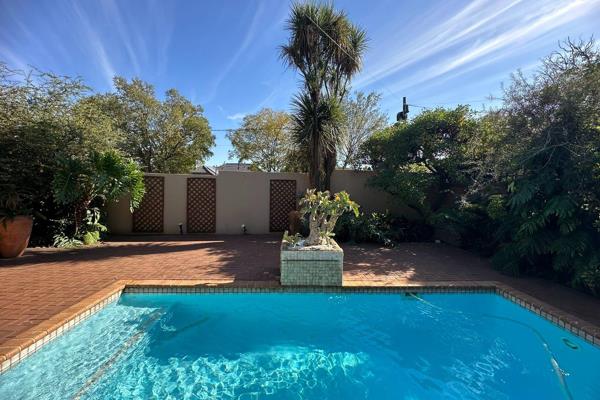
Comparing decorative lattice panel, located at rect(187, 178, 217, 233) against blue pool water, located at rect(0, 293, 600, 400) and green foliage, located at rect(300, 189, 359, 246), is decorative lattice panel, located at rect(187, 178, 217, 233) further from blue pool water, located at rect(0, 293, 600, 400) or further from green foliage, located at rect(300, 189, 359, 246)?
green foliage, located at rect(300, 189, 359, 246)

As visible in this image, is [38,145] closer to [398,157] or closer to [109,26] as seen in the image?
[109,26]

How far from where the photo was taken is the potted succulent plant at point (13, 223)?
18.4ft

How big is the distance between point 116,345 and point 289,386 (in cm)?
196

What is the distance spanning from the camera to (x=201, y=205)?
31.8 feet

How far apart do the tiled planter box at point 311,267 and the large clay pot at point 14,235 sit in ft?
16.9

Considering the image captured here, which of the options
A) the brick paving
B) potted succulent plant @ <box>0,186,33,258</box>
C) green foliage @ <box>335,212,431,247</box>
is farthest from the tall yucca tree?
potted succulent plant @ <box>0,186,33,258</box>

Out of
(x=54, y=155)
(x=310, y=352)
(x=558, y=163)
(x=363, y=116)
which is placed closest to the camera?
(x=310, y=352)

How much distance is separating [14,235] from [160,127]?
40.4 feet

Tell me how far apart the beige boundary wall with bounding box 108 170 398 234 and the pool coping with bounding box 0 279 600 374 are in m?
5.07

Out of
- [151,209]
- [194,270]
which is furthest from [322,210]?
[151,209]

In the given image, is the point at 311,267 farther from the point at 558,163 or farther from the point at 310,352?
the point at 558,163

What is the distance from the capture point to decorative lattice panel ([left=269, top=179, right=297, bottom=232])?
999 centimetres

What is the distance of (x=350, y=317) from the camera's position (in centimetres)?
415

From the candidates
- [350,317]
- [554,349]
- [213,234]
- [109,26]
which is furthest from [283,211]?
[554,349]
